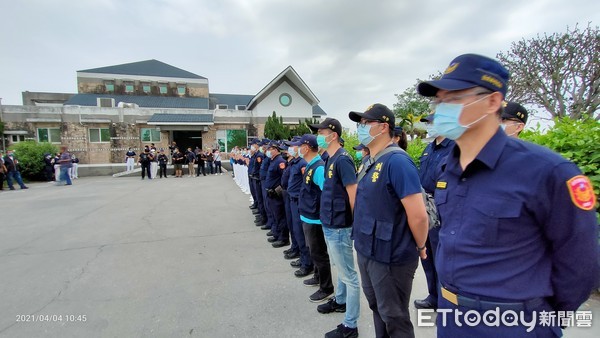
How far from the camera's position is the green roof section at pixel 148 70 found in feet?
96.5

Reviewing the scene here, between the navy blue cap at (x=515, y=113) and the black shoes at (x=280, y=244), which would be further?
the black shoes at (x=280, y=244)

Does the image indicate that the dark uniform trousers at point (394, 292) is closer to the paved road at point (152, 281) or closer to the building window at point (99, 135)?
the paved road at point (152, 281)

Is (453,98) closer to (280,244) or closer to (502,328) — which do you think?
(502,328)

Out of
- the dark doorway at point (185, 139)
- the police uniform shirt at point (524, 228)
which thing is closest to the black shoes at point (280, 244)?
the police uniform shirt at point (524, 228)

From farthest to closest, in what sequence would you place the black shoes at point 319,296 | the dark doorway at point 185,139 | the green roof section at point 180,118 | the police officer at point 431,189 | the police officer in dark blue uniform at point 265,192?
the dark doorway at point 185,139 < the green roof section at point 180,118 < the police officer in dark blue uniform at point 265,192 < the black shoes at point 319,296 < the police officer at point 431,189

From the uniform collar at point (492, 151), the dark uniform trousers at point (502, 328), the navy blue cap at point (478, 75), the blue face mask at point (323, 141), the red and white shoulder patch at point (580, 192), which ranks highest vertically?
the navy blue cap at point (478, 75)

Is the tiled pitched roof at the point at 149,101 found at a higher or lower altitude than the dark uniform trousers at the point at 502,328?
higher

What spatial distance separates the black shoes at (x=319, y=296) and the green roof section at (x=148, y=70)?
33.3 metres

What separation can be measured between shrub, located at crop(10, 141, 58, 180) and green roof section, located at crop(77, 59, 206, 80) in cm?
1502

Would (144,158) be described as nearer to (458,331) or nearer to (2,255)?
(2,255)

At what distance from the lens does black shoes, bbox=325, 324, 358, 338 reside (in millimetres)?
2525

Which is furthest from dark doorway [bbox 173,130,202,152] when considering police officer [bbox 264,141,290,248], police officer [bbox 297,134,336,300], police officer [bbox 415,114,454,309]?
police officer [bbox 415,114,454,309]

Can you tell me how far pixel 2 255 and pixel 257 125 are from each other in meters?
21.4

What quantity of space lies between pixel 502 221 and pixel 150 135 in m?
26.1
